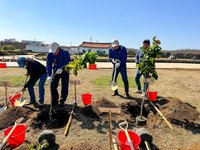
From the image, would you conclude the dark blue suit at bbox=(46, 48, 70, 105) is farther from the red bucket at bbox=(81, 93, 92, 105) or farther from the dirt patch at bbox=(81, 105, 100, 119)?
the dirt patch at bbox=(81, 105, 100, 119)

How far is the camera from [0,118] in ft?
20.7

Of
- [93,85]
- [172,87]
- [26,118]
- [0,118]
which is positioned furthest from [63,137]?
[172,87]

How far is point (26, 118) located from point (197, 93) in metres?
6.94

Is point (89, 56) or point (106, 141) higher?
point (89, 56)

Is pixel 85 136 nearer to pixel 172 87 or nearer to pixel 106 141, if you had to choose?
pixel 106 141

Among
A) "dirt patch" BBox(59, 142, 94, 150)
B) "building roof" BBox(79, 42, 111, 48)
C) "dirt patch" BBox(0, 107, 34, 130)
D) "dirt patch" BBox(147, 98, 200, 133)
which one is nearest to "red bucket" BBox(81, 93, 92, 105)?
"dirt patch" BBox(0, 107, 34, 130)

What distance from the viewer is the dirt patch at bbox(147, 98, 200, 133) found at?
5963 mm

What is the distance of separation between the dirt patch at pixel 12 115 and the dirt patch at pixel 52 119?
1.54 feet

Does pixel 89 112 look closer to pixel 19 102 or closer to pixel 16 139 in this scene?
pixel 19 102

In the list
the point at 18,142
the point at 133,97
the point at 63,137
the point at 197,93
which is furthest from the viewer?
the point at 197,93

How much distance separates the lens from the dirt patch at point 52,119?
19.0 feet

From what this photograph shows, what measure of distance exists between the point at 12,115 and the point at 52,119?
1.16 metres

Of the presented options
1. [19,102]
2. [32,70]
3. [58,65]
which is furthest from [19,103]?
[58,65]

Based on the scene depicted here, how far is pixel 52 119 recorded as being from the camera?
19.6 ft
